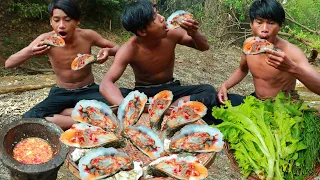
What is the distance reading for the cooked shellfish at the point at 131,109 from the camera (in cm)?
289

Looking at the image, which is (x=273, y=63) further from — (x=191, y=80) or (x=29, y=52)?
(x=191, y=80)

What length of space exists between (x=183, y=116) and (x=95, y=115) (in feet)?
2.33

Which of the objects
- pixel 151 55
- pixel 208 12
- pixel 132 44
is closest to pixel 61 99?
pixel 132 44

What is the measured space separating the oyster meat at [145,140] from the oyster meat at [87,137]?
114mm

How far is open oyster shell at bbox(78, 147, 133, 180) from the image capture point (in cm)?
233

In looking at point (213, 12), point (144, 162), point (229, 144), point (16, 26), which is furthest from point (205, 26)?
point (144, 162)

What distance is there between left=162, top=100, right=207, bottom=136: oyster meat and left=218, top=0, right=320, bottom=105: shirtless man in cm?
76

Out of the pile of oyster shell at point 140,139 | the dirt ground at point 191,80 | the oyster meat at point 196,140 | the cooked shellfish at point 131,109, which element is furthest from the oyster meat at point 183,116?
the dirt ground at point 191,80

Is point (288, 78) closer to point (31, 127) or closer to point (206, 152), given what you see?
point (206, 152)

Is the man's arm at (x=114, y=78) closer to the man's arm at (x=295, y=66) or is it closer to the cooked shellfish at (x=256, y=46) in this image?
the cooked shellfish at (x=256, y=46)

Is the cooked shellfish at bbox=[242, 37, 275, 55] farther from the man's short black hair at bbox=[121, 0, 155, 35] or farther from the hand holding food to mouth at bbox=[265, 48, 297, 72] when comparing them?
the man's short black hair at bbox=[121, 0, 155, 35]

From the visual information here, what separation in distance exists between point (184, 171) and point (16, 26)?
31.3 feet

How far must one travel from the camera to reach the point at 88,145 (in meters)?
2.51

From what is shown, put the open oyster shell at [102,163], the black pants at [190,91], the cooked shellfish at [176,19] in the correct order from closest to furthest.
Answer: the open oyster shell at [102,163] < the cooked shellfish at [176,19] < the black pants at [190,91]
